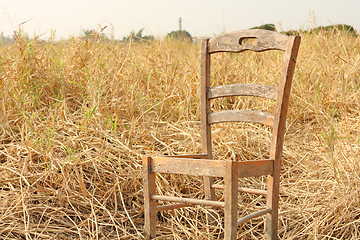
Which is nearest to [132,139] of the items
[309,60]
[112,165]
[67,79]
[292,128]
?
[112,165]

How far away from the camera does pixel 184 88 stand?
363 cm

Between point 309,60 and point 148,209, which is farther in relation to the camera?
point 309,60

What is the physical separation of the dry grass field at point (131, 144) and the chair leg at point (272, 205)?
0.26 metres

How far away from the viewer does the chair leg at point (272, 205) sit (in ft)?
7.29

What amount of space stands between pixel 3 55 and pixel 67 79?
639 mm

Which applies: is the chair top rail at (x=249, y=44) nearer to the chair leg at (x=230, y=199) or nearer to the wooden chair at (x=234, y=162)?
the wooden chair at (x=234, y=162)

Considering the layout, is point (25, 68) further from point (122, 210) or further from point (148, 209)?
point (148, 209)

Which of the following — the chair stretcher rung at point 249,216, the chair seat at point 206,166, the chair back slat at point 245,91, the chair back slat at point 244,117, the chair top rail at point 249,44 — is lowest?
the chair stretcher rung at point 249,216

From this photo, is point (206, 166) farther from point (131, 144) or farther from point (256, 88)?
point (131, 144)

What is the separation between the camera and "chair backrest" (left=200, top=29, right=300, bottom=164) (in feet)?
7.06

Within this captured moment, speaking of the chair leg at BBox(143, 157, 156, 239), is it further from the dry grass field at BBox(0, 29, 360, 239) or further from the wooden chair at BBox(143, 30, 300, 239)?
the dry grass field at BBox(0, 29, 360, 239)

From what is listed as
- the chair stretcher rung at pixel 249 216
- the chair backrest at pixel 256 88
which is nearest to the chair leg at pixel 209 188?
the chair backrest at pixel 256 88

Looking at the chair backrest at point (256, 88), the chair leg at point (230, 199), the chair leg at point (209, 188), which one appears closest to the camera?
the chair leg at point (230, 199)

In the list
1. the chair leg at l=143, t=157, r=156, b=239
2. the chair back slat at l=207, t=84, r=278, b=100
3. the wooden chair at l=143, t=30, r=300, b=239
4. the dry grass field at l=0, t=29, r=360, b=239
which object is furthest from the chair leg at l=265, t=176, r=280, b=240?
the chair leg at l=143, t=157, r=156, b=239
